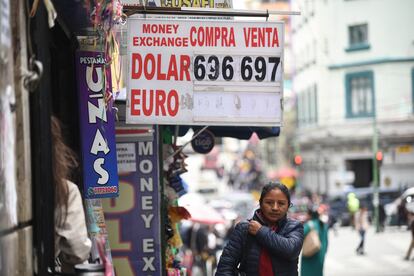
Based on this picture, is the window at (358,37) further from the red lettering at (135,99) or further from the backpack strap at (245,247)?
the backpack strap at (245,247)

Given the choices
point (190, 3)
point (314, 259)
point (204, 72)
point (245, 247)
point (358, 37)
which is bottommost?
point (314, 259)

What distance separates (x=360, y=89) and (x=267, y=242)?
142 ft

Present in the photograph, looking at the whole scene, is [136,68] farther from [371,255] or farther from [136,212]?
[371,255]

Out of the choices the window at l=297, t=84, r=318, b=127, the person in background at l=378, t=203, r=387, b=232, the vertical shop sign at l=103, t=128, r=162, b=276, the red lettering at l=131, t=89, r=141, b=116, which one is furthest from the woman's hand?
the window at l=297, t=84, r=318, b=127

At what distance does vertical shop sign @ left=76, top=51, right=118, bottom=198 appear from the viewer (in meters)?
6.22

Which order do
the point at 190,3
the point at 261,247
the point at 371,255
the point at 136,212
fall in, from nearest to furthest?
the point at 261,247 < the point at 136,212 < the point at 190,3 < the point at 371,255

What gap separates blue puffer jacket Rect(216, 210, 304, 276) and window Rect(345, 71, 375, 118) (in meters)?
42.2

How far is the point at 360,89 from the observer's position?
1887 inches

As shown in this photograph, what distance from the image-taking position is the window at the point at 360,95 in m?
47.4

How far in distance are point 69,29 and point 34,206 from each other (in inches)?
95.4

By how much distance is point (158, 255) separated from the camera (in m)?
7.69

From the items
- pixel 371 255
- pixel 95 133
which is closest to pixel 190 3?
pixel 95 133

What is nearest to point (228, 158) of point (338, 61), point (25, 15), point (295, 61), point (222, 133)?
point (295, 61)

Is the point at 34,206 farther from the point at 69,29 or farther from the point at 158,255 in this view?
the point at 158,255
